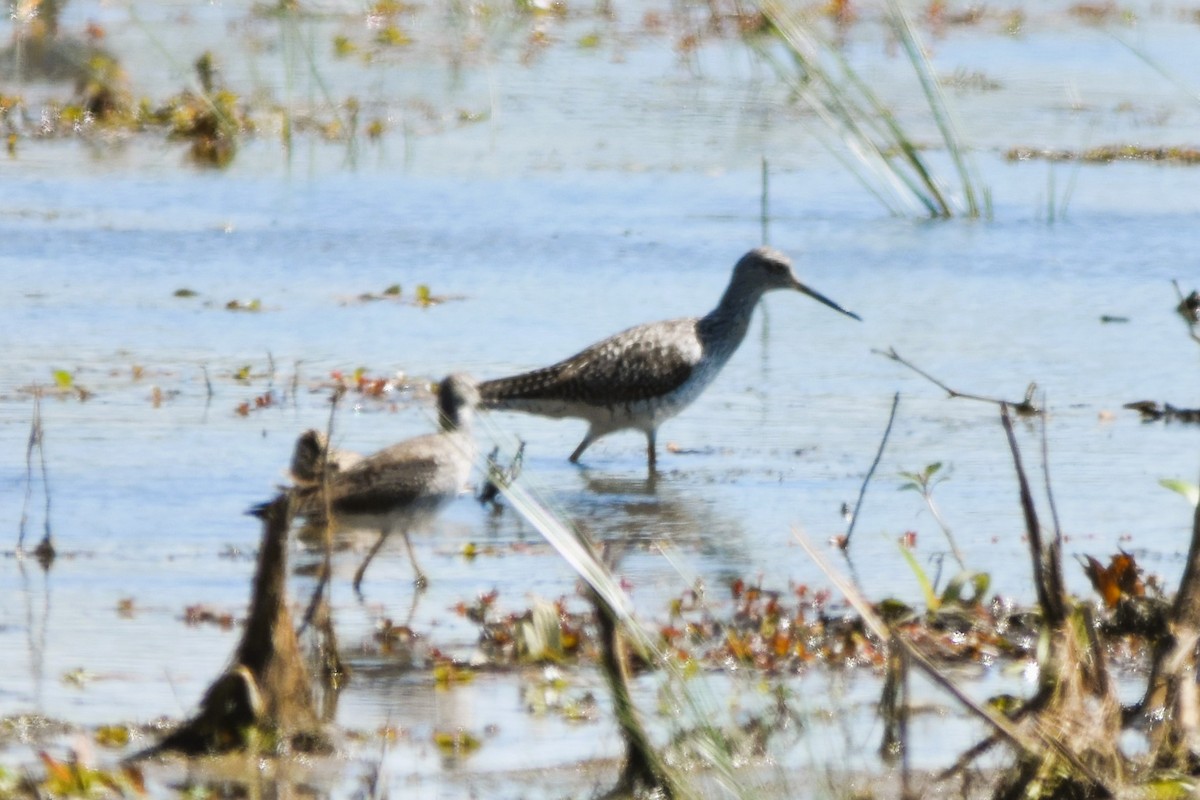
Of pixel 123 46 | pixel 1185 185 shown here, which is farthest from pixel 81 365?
pixel 123 46

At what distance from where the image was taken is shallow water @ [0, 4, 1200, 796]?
6.44 meters

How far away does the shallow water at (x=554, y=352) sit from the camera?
6441 millimetres

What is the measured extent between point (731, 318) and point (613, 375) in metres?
1.14

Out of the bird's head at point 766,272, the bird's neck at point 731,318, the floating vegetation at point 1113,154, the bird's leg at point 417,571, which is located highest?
the floating vegetation at point 1113,154

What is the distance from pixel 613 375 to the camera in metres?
9.77

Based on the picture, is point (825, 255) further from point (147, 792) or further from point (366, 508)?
point (147, 792)

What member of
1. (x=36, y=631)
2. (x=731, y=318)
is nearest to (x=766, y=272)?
(x=731, y=318)

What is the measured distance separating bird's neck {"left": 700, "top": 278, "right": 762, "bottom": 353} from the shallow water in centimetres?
32

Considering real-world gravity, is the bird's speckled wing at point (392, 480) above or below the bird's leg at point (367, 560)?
above

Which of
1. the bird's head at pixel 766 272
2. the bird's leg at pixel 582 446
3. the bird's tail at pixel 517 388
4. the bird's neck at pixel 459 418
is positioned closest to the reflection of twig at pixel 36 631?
the bird's neck at pixel 459 418

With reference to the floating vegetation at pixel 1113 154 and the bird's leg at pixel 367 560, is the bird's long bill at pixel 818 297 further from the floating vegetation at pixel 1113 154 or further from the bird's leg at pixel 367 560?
the floating vegetation at pixel 1113 154

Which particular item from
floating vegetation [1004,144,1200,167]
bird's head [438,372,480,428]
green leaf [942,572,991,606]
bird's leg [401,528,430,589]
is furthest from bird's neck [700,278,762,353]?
floating vegetation [1004,144,1200,167]

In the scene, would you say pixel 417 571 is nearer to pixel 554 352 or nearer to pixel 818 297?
pixel 554 352

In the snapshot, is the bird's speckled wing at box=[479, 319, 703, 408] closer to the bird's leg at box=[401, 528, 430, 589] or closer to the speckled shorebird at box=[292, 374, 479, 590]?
the speckled shorebird at box=[292, 374, 479, 590]
